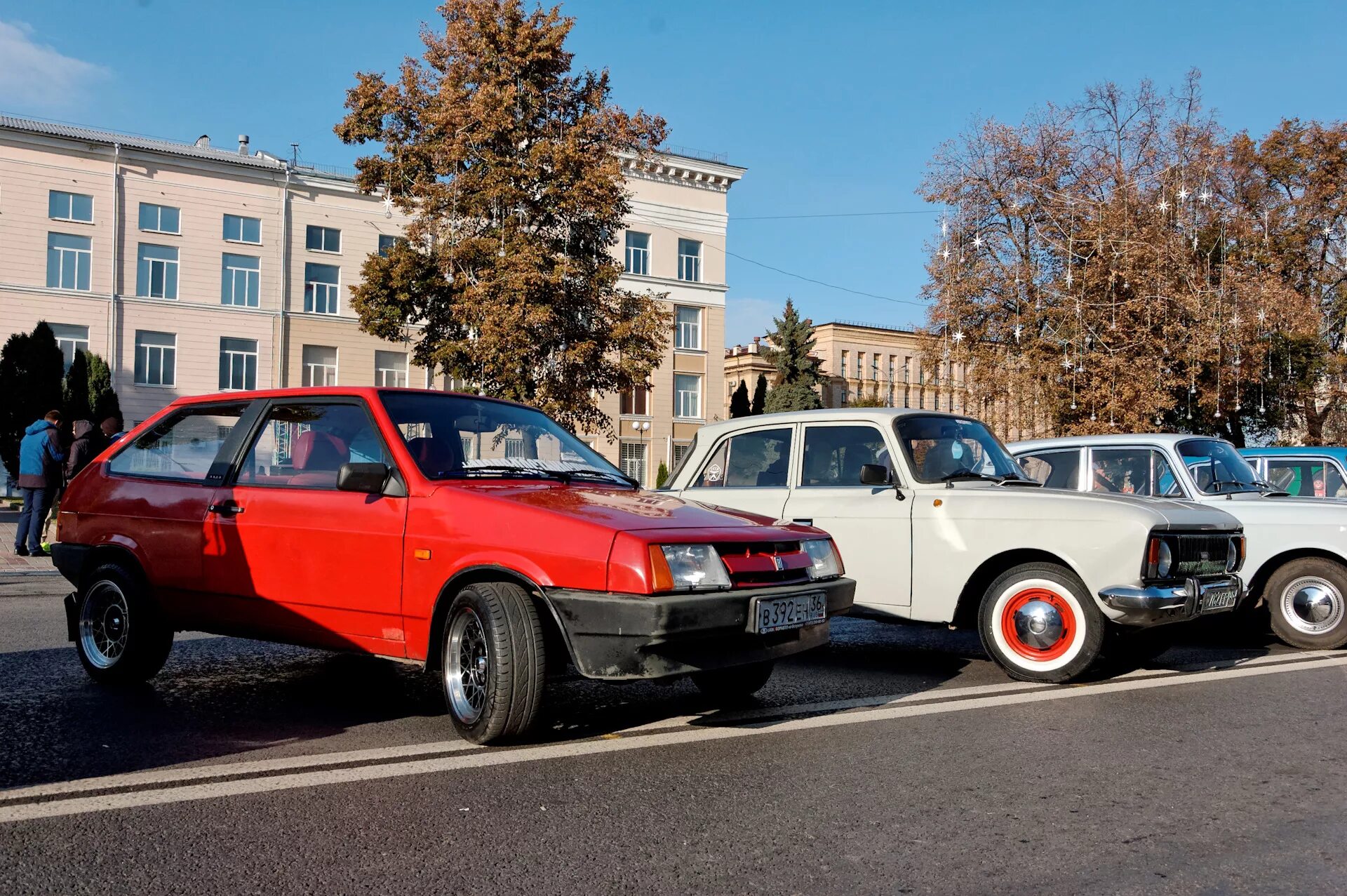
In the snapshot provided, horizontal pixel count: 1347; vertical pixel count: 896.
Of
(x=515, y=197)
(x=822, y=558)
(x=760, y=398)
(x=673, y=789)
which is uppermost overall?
(x=515, y=197)

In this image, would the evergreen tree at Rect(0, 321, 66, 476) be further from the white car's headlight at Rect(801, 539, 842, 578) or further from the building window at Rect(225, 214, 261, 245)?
the white car's headlight at Rect(801, 539, 842, 578)

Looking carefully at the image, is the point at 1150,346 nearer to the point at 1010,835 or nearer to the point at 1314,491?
the point at 1314,491

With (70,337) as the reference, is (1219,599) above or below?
below

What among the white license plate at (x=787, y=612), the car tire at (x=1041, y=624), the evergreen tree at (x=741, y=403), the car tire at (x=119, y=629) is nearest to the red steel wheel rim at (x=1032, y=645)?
the car tire at (x=1041, y=624)

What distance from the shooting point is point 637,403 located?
5338 cm

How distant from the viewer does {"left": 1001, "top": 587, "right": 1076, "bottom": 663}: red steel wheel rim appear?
6.81 meters

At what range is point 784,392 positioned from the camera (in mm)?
70812

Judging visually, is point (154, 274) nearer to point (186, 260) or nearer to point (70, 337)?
point (186, 260)

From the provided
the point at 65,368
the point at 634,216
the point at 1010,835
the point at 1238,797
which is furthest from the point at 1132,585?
the point at 634,216

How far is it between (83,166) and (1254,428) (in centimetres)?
4294

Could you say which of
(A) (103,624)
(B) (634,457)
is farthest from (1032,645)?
(B) (634,457)

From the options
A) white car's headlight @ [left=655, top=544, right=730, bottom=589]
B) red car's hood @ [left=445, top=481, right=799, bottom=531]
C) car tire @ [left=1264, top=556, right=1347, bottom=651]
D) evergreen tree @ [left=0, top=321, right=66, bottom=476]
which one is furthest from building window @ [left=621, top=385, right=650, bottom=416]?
white car's headlight @ [left=655, top=544, right=730, bottom=589]

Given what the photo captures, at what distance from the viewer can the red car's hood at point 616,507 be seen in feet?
15.9

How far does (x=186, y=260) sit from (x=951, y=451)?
139ft
